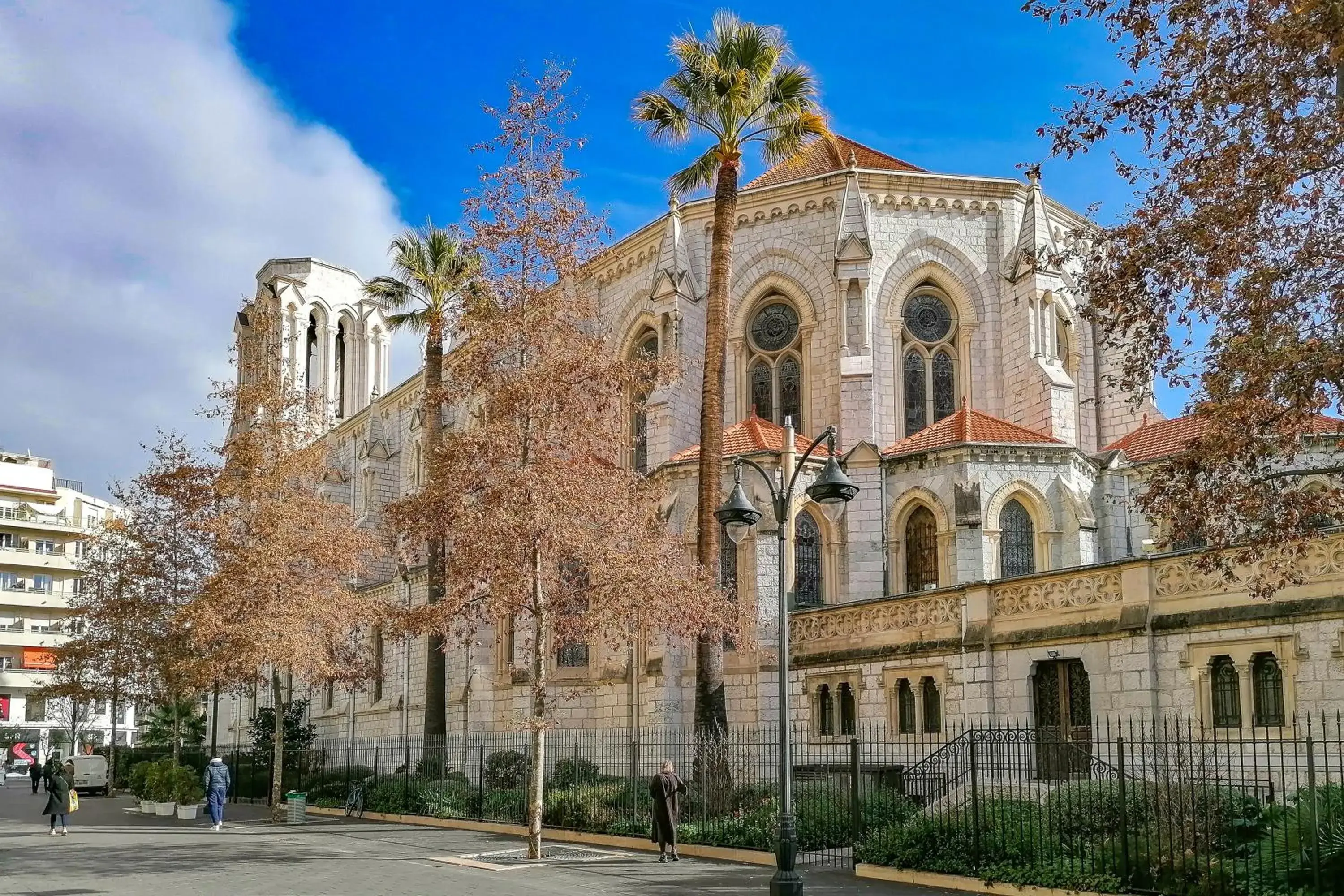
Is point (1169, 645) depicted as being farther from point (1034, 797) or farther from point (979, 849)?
point (979, 849)

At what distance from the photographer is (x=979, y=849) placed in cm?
1542

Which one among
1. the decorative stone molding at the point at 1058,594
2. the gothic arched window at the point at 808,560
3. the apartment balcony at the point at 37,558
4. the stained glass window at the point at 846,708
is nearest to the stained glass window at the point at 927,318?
the gothic arched window at the point at 808,560

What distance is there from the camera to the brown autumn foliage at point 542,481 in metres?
19.6

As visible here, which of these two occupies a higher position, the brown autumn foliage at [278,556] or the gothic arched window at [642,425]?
the gothic arched window at [642,425]

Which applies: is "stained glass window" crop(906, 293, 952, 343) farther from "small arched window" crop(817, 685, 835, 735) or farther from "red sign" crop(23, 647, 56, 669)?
"red sign" crop(23, 647, 56, 669)

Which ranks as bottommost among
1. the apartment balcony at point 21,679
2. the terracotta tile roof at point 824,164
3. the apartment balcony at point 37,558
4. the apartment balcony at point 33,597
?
the apartment balcony at point 21,679

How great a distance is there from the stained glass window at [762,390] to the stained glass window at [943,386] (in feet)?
14.6

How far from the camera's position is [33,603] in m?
82.0

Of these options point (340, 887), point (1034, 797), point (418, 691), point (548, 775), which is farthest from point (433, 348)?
point (1034, 797)

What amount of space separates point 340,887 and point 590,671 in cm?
1739

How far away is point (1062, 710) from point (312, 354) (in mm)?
54561

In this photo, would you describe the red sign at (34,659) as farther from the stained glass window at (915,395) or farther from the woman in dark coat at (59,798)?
the stained glass window at (915,395)

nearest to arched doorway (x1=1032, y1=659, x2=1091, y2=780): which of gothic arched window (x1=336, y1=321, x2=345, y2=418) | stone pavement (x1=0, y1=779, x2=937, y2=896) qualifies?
stone pavement (x1=0, y1=779, x2=937, y2=896)

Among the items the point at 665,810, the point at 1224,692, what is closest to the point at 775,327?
the point at 665,810
